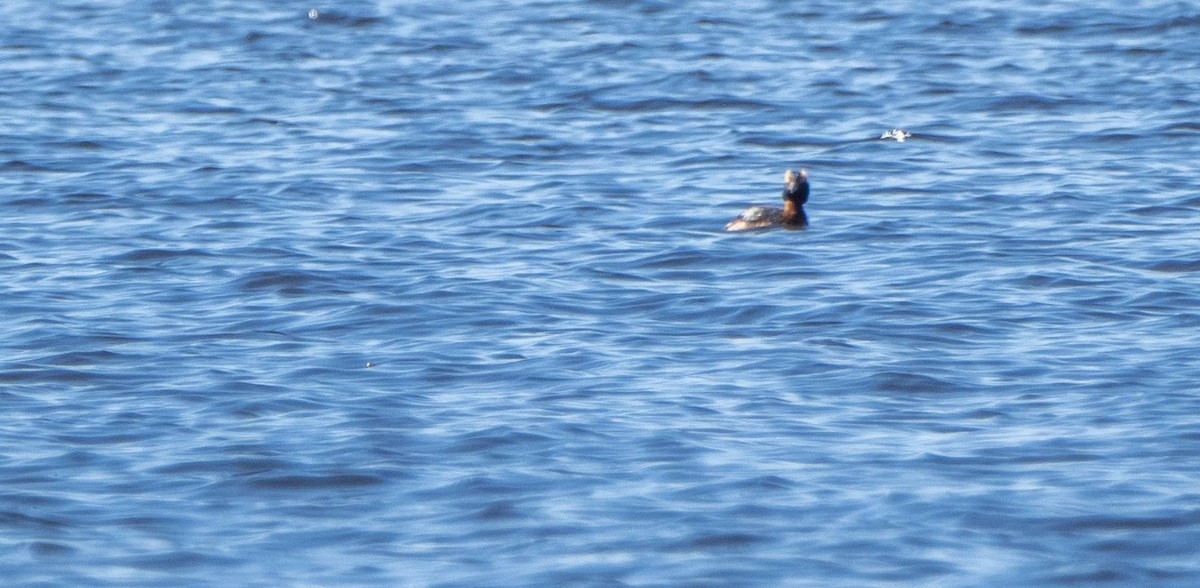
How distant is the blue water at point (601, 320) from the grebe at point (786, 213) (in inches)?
7.0

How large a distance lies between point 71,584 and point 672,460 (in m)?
2.82

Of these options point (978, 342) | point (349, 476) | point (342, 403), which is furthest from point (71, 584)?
point (978, 342)

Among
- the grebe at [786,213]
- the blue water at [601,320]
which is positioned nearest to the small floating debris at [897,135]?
the blue water at [601,320]

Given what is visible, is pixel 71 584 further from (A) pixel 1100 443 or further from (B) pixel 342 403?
(A) pixel 1100 443

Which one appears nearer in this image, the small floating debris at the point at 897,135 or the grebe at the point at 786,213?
the grebe at the point at 786,213

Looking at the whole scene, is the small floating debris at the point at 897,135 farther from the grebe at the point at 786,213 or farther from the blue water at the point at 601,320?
the grebe at the point at 786,213

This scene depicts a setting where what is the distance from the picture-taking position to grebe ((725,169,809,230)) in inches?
580

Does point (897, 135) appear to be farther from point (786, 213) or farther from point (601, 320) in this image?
point (601, 320)

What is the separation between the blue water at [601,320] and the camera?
8.15 metres

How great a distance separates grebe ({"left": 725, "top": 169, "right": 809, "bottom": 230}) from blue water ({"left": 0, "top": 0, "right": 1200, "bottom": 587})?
0.18 m

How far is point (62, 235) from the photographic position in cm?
1482

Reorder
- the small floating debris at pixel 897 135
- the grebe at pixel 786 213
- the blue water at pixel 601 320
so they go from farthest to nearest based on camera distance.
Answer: the small floating debris at pixel 897 135, the grebe at pixel 786 213, the blue water at pixel 601 320

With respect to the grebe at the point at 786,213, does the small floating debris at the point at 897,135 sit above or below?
below

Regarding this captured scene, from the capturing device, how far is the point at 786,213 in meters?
14.9
